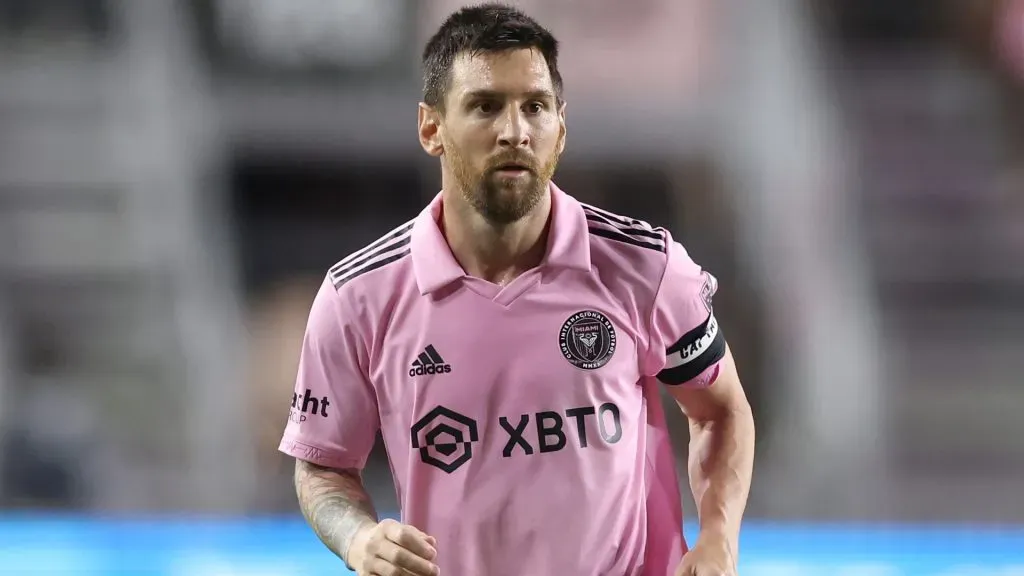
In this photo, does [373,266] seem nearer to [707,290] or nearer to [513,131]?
[513,131]

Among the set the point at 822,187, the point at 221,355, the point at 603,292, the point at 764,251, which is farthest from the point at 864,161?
the point at 603,292

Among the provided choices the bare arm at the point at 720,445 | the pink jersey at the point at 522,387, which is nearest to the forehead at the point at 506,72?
the pink jersey at the point at 522,387

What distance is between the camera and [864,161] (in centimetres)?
789

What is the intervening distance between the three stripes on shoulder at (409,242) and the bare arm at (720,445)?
0.25 metres

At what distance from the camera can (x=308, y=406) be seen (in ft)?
6.76

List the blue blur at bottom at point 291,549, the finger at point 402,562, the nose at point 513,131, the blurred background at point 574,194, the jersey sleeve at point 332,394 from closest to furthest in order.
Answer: the finger at point 402,562, the nose at point 513,131, the jersey sleeve at point 332,394, the blue blur at bottom at point 291,549, the blurred background at point 574,194

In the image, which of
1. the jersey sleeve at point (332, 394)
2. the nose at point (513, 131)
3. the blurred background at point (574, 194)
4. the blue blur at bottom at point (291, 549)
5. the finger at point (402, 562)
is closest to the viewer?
the finger at point (402, 562)

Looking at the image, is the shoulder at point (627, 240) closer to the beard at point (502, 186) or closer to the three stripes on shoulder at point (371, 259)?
the beard at point (502, 186)

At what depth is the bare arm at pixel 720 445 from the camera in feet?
6.81

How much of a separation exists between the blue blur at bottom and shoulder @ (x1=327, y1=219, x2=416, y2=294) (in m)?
2.13

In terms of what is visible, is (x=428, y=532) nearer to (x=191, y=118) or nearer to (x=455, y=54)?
(x=455, y=54)

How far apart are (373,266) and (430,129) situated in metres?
0.24

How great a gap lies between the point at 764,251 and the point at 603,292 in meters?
5.27

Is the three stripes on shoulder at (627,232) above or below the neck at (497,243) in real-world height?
above
